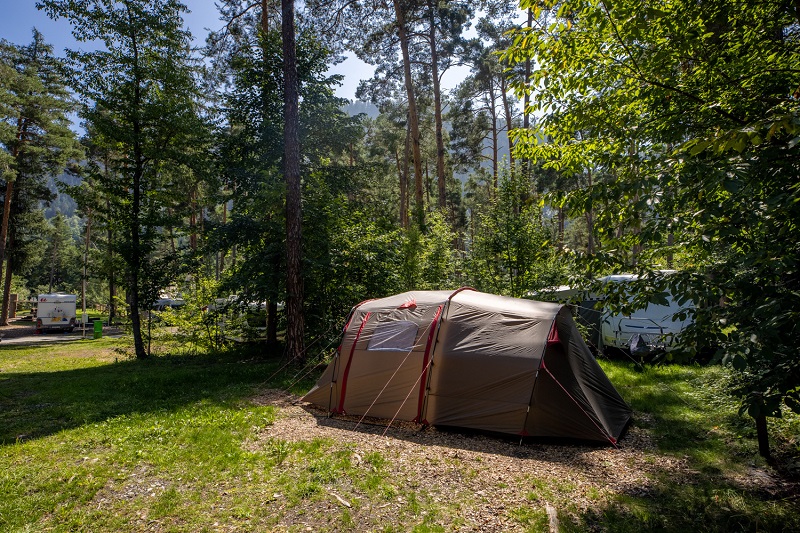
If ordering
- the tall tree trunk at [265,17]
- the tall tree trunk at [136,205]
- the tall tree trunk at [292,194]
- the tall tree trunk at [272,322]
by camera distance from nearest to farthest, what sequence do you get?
1. the tall tree trunk at [292,194]
2. the tall tree trunk at [272,322]
3. the tall tree trunk at [136,205]
4. the tall tree trunk at [265,17]

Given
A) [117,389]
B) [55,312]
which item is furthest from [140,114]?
[55,312]

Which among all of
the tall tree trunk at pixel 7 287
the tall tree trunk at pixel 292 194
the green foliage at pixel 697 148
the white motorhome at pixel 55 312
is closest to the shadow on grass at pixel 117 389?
the tall tree trunk at pixel 292 194

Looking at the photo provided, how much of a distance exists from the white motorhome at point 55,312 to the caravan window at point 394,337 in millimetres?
27218

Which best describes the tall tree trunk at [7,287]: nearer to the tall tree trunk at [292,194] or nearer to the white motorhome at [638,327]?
the tall tree trunk at [292,194]

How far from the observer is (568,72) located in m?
4.89

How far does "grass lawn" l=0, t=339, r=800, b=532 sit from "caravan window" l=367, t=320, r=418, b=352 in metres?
1.25

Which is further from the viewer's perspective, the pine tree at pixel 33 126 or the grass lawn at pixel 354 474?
the pine tree at pixel 33 126

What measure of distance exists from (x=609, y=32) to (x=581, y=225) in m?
44.9

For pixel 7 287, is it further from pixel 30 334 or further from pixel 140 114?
pixel 140 114

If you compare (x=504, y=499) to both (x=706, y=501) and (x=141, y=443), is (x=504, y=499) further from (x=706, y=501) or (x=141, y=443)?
(x=141, y=443)

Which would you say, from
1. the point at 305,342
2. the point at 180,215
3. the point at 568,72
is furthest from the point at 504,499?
the point at 180,215

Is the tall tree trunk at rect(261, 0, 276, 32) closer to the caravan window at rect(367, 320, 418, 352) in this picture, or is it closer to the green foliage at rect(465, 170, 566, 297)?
the green foliage at rect(465, 170, 566, 297)

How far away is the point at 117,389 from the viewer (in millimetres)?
9406

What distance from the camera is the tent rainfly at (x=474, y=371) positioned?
20.5ft
